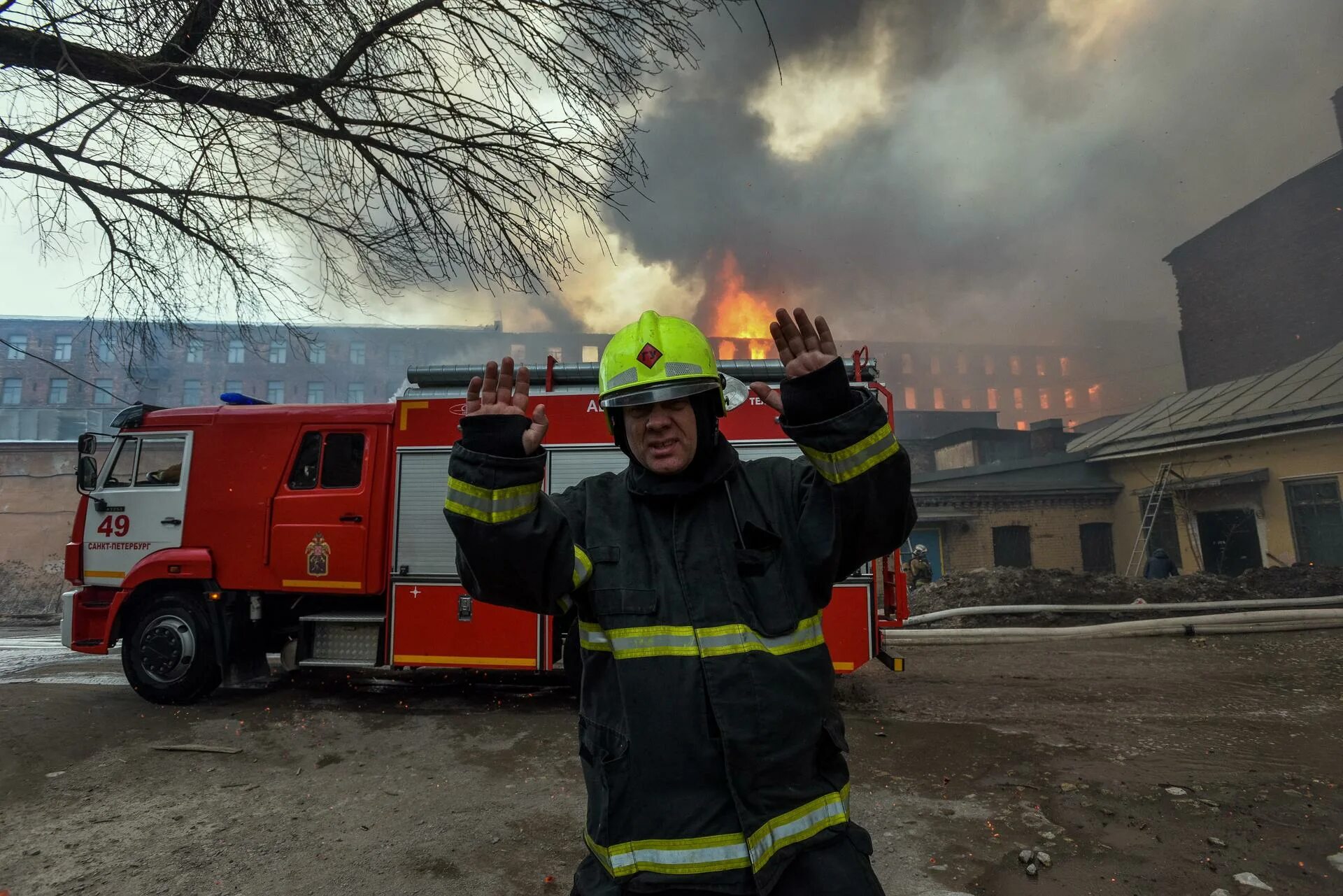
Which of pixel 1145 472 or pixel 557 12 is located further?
pixel 1145 472

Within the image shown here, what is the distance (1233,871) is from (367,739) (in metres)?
5.28

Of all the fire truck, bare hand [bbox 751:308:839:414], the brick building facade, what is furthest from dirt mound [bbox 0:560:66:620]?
the brick building facade

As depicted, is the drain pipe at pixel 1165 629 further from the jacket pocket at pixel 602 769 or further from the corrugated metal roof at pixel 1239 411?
the corrugated metal roof at pixel 1239 411

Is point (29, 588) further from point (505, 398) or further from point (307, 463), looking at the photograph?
point (505, 398)

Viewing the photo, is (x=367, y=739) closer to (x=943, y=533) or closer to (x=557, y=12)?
(x=557, y=12)

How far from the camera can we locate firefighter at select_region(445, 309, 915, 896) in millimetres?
1305

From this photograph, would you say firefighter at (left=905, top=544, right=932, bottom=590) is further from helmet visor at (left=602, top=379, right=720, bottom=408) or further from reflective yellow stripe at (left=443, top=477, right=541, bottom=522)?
reflective yellow stripe at (left=443, top=477, right=541, bottom=522)

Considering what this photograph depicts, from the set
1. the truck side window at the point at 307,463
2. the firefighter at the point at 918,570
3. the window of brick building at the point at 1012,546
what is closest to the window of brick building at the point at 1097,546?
the window of brick building at the point at 1012,546

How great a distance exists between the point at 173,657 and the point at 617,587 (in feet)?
20.9

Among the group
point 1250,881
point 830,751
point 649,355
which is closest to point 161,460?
point 649,355

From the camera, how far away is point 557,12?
181 inches

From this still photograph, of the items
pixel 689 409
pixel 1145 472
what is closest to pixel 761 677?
pixel 689 409

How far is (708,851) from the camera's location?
4.20 feet

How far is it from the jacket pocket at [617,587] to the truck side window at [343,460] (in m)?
5.36
